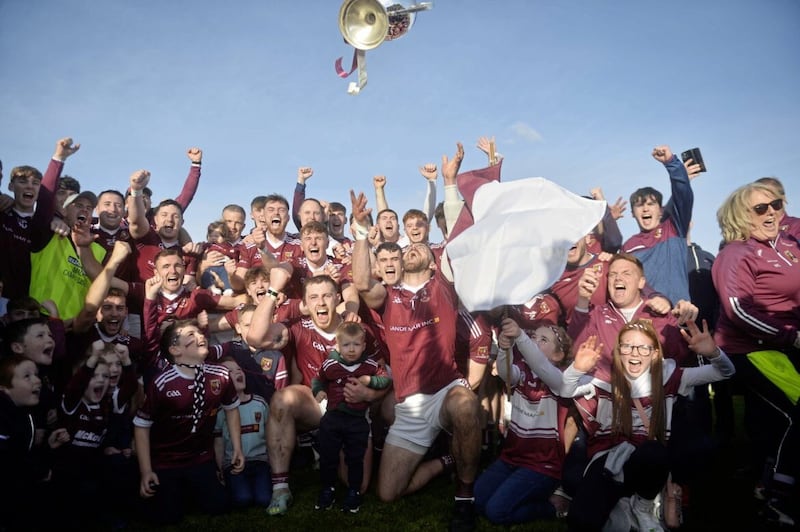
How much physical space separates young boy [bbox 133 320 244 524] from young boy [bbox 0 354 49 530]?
721 millimetres

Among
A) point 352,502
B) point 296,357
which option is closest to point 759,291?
point 352,502

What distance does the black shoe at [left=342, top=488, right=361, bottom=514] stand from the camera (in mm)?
4613

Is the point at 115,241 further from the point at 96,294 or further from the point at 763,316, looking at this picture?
the point at 763,316

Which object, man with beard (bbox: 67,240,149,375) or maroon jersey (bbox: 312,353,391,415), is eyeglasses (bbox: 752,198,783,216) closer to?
maroon jersey (bbox: 312,353,391,415)

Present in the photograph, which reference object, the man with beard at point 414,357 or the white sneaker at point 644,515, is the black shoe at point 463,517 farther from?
the white sneaker at point 644,515

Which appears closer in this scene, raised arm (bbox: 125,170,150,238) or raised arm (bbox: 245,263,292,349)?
raised arm (bbox: 245,263,292,349)

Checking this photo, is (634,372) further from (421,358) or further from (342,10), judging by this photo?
(342,10)

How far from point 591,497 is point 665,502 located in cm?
59

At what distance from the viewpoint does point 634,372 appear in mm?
4195

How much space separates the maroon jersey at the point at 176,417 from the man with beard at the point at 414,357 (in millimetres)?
1564

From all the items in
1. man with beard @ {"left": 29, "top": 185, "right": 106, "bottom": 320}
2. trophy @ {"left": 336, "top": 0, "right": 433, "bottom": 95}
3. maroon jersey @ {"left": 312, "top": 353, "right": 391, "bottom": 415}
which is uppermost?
trophy @ {"left": 336, "top": 0, "right": 433, "bottom": 95}

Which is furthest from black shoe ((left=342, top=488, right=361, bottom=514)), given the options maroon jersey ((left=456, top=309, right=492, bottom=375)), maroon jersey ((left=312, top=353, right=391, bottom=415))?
maroon jersey ((left=456, top=309, right=492, bottom=375))

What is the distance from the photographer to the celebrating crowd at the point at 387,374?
415 centimetres

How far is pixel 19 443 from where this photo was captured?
398 cm
